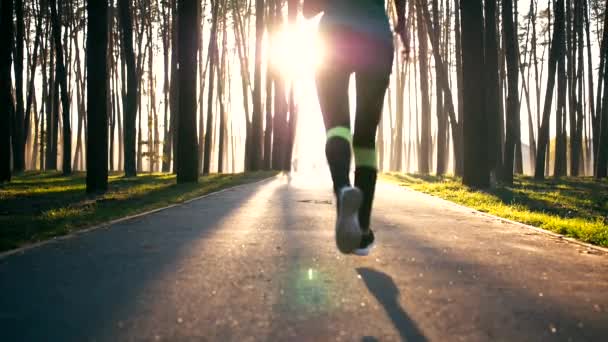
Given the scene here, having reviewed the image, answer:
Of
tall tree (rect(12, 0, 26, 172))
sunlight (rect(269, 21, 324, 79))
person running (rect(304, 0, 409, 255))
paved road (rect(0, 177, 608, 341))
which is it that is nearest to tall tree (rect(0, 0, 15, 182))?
tall tree (rect(12, 0, 26, 172))

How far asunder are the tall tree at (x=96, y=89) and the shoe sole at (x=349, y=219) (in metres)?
10.3

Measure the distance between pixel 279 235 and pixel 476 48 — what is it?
11518 millimetres

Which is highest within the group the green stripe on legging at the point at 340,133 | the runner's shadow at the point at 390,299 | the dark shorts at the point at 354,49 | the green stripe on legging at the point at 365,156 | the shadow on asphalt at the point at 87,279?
the dark shorts at the point at 354,49

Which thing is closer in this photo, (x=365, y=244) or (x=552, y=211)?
(x=365, y=244)

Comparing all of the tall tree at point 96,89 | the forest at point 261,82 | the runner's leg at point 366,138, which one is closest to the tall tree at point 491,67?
the forest at point 261,82

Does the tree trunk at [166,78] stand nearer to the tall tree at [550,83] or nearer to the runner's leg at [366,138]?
the tall tree at [550,83]

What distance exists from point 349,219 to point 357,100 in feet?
2.62

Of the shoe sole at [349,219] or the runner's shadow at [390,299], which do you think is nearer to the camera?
the runner's shadow at [390,299]

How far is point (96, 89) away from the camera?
12234mm

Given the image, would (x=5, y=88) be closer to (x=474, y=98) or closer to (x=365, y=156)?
(x=474, y=98)

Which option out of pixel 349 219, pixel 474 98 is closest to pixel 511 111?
pixel 474 98

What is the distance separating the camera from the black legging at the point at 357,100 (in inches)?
130

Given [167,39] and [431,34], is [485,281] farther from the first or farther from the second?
[167,39]

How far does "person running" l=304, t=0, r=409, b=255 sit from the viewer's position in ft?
10.4
